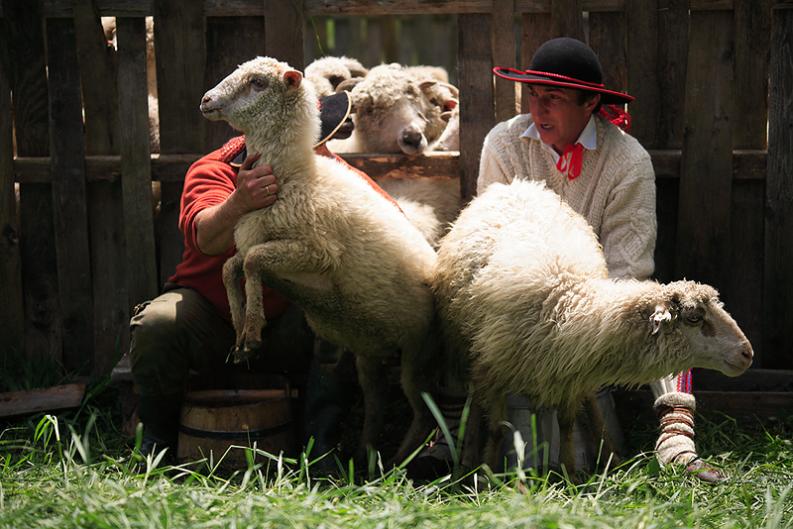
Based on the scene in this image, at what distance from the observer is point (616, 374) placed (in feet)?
13.1

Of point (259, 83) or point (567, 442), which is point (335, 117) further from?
point (567, 442)

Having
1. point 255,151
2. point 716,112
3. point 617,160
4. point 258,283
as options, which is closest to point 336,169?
point 255,151

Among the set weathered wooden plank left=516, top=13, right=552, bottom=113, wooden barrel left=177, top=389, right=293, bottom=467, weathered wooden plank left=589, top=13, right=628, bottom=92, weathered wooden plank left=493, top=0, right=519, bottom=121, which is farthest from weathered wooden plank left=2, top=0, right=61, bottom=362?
weathered wooden plank left=589, top=13, right=628, bottom=92

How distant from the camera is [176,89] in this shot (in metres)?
5.43

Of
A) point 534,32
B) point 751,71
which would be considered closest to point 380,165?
point 534,32

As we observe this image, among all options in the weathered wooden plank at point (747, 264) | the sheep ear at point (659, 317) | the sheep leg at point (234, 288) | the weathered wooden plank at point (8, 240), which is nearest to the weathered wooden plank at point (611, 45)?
the weathered wooden plank at point (747, 264)

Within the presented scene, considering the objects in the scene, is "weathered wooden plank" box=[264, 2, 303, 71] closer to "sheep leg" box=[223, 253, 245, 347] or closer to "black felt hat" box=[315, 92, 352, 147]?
"black felt hat" box=[315, 92, 352, 147]

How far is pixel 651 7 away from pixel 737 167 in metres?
0.94

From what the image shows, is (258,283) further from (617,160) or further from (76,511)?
(617,160)

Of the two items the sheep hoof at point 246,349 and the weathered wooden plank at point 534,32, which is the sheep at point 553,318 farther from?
the weathered wooden plank at point 534,32

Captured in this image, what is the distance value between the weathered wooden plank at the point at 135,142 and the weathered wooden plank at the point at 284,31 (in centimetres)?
67

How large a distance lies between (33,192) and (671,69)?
347 cm

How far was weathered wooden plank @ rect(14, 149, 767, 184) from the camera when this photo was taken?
17.5ft

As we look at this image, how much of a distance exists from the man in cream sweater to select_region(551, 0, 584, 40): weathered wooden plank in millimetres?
434
